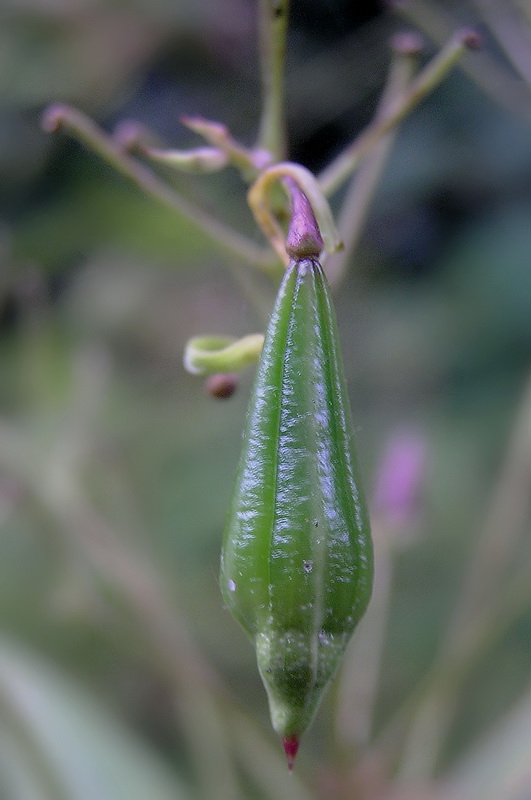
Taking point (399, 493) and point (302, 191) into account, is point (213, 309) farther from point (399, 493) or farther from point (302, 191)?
point (302, 191)

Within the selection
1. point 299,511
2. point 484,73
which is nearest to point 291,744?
point 299,511

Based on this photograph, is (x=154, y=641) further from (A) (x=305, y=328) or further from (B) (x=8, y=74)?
(B) (x=8, y=74)

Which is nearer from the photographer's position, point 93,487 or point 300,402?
point 300,402

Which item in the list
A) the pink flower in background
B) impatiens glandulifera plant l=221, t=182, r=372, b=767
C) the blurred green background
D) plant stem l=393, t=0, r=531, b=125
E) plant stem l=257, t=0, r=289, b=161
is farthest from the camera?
the blurred green background

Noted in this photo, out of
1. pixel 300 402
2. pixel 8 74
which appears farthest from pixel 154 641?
pixel 8 74

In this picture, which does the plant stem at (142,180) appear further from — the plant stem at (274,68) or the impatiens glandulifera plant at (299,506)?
the impatiens glandulifera plant at (299,506)

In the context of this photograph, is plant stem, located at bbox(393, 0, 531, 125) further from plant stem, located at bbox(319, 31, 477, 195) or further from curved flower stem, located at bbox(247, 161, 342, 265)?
curved flower stem, located at bbox(247, 161, 342, 265)

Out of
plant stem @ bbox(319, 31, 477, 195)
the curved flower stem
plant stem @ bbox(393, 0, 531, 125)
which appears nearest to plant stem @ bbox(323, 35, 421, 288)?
plant stem @ bbox(319, 31, 477, 195)
